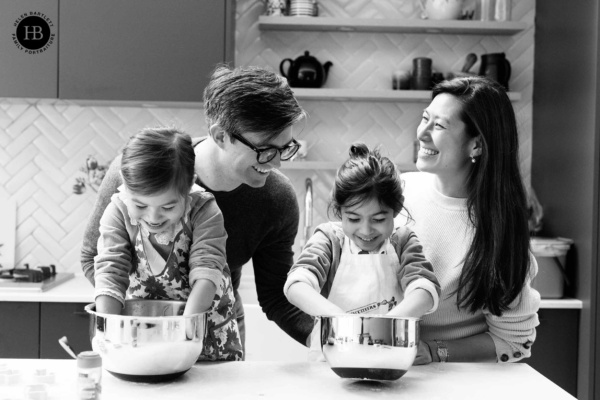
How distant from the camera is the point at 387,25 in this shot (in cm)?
338

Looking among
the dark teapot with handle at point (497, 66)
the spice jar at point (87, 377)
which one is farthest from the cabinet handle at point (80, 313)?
the dark teapot with handle at point (497, 66)

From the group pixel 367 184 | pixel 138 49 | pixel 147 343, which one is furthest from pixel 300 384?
pixel 138 49

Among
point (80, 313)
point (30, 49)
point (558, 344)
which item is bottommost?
point (558, 344)

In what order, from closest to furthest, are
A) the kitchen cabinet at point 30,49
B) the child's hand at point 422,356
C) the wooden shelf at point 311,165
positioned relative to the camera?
the child's hand at point 422,356, the kitchen cabinet at point 30,49, the wooden shelf at point 311,165

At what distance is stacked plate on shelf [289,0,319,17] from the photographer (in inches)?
133

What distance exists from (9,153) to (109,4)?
89cm

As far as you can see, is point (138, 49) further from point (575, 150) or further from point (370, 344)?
point (370, 344)

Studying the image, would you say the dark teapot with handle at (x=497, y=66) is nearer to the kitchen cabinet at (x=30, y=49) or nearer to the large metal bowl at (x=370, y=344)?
the kitchen cabinet at (x=30, y=49)

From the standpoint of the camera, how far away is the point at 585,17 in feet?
10.2

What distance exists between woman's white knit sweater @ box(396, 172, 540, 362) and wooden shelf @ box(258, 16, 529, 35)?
161 cm

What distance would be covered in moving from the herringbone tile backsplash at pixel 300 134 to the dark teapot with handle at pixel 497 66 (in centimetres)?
16

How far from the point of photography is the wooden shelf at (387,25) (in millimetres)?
3340

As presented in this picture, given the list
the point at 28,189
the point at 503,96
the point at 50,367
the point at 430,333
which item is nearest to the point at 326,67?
the point at 28,189

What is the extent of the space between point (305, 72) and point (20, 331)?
1.59 meters
